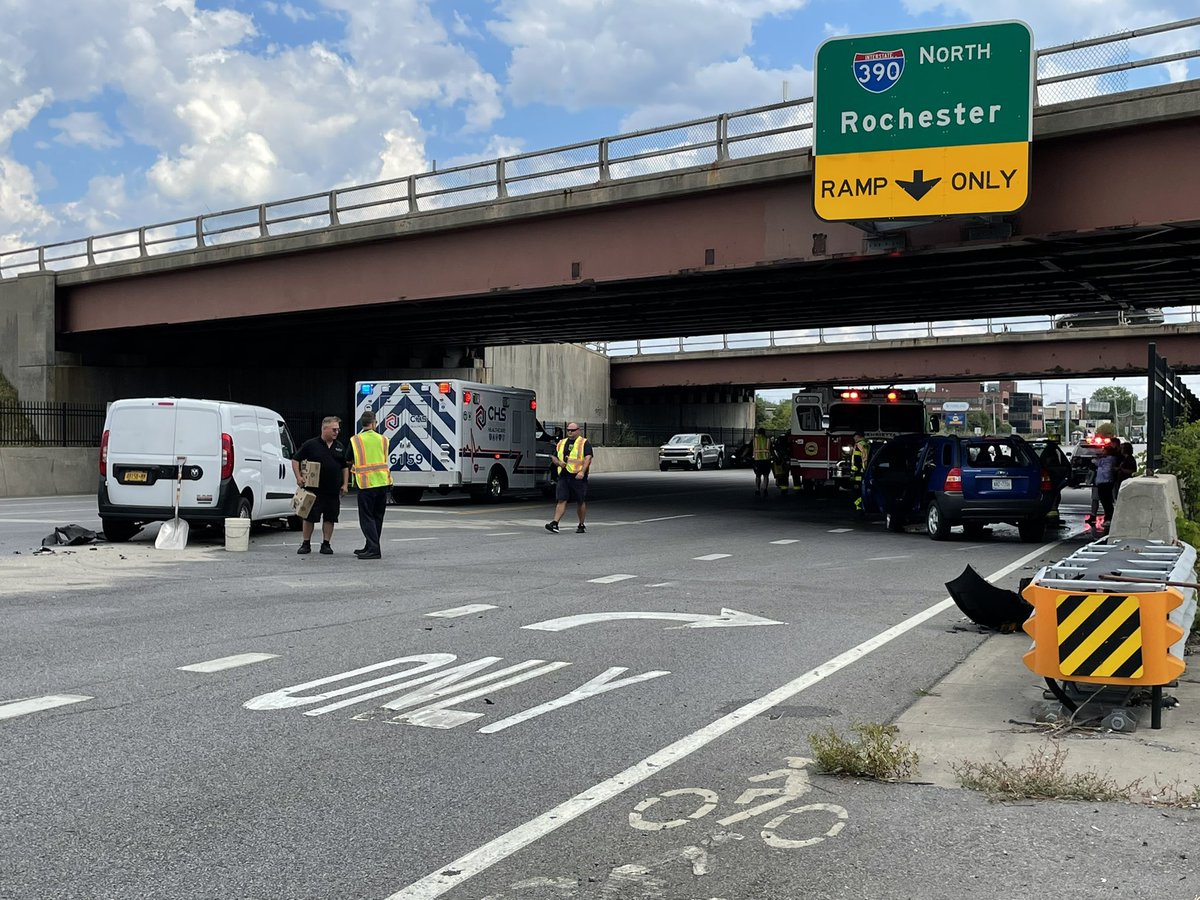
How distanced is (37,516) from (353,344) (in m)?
21.8

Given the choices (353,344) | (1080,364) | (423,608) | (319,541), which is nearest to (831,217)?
(319,541)

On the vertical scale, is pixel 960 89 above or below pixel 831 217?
above

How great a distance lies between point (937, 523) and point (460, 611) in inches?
436

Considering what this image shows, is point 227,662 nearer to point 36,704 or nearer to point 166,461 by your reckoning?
point 36,704

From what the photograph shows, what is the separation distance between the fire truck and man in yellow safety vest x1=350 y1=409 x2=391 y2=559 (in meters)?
19.3

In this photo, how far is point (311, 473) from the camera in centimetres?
1536

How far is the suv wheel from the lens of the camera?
19.4 metres

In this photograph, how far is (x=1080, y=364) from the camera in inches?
1955

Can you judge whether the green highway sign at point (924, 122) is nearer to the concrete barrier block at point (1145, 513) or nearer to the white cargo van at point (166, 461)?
the concrete barrier block at point (1145, 513)

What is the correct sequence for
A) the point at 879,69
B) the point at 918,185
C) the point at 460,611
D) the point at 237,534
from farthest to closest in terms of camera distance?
1. the point at 879,69
2. the point at 918,185
3. the point at 237,534
4. the point at 460,611

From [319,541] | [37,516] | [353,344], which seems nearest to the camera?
[319,541]

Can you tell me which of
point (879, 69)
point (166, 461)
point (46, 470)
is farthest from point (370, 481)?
point (46, 470)

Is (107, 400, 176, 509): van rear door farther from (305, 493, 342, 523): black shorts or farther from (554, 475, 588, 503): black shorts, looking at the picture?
(554, 475, 588, 503): black shorts

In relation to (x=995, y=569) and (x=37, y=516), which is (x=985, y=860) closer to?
(x=995, y=569)
